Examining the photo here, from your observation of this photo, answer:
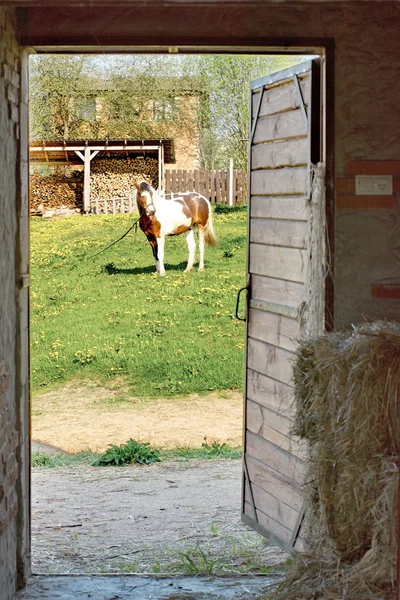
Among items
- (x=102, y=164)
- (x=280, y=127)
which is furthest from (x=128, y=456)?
(x=102, y=164)

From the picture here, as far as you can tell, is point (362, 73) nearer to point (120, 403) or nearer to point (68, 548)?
point (68, 548)

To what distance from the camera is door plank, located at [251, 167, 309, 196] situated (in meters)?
4.32

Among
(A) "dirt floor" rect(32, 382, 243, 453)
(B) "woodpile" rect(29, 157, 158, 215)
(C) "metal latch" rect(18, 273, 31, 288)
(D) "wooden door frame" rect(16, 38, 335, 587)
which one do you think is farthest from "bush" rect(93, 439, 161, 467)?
(B) "woodpile" rect(29, 157, 158, 215)

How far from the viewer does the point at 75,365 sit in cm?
1009

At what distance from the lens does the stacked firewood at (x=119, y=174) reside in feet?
64.5

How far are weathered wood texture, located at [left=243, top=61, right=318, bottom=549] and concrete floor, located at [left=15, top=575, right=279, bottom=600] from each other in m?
0.45

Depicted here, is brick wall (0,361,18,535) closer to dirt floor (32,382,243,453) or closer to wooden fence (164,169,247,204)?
dirt floor (32,382,243,453)

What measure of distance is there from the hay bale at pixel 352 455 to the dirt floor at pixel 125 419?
4.39 meters

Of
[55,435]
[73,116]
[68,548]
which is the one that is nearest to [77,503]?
[68,548]

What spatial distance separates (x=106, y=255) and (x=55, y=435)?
6.59 m

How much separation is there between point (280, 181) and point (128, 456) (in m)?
3.24

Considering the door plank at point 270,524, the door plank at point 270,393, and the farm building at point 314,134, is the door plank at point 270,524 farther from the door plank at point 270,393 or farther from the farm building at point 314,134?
the farm building at point 314,134

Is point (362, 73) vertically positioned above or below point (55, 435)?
above

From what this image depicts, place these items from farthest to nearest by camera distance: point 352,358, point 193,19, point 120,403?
point 120,403 < point 193,19 < point 352,358
